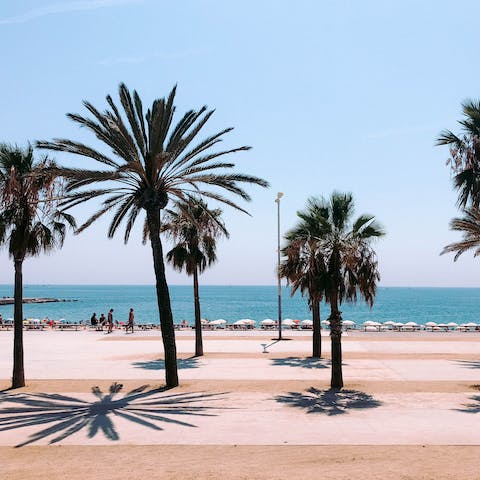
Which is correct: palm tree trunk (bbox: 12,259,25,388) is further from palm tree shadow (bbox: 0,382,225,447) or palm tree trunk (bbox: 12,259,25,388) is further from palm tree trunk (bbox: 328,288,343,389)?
palm tree trunk (bbox: 328,288,343,389)

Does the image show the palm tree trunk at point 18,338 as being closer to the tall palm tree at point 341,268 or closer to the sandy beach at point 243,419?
the sandy beach at point 243,419

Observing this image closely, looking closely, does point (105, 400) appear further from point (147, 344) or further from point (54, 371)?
point (147, 344)

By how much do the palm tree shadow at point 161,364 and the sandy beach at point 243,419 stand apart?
0.19 feet

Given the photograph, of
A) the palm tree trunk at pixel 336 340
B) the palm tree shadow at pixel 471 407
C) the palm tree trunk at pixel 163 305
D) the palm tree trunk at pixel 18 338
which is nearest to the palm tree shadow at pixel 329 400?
the palm tree trunk at pixel 336 340

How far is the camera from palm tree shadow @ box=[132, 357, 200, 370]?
22.8 m

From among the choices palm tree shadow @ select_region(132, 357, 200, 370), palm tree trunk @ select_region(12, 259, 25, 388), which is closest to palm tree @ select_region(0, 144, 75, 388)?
palm tree trunk @ select_region(12, 259, 25, 388)

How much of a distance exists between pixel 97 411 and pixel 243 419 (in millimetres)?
4401

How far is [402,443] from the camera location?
11.1m

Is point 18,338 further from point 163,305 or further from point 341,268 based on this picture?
point 341,268

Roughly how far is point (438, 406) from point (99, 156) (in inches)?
559

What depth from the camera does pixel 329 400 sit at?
1560 centimetres

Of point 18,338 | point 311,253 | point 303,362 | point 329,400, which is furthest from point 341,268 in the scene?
point 18,338

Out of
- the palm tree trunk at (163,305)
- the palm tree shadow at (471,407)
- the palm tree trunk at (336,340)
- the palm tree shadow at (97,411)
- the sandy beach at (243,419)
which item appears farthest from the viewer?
the palm tree trunk at (163,305)

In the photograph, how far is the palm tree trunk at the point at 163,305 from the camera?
18.1m
